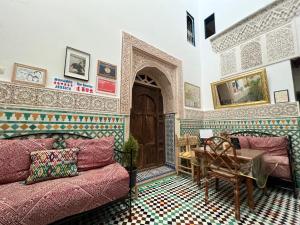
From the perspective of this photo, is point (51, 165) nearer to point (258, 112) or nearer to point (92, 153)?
point (92, 153)

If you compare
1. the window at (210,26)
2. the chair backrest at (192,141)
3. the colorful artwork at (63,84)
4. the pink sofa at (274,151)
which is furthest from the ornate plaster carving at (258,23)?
the colorful artwork at (63,84)

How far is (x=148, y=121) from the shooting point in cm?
404

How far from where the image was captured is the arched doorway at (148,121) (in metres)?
3.79

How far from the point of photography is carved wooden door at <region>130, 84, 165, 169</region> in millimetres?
3783

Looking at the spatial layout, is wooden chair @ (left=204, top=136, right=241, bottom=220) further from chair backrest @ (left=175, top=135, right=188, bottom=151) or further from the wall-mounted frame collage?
the wall-mounted frame collage

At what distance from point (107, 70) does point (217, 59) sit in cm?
362

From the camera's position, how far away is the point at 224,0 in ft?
15.3

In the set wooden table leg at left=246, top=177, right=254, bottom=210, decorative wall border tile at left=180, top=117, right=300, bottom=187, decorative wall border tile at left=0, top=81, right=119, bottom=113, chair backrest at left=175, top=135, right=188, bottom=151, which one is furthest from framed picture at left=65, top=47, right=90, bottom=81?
wooden table leg at left=246, top=177, right=254, bottom=210

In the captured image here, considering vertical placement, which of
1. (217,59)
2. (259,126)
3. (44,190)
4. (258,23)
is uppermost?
(258,23)

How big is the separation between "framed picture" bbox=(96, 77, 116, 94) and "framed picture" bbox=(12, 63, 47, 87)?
806 millimetres

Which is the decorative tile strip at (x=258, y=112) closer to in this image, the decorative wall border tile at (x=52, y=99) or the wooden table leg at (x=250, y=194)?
the wooden table leg at (x=250, y=194)

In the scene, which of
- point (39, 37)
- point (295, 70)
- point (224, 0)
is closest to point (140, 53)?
point (39, 37)

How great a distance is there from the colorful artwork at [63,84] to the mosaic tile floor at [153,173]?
228cm

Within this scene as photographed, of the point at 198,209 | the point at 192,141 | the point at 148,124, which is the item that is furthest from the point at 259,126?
the point at 148,124
